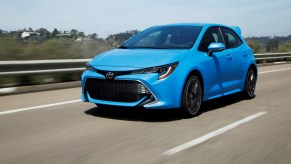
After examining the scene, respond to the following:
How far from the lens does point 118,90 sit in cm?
631

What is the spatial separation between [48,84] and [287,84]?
6.60m

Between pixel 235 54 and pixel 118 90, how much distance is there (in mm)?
3055

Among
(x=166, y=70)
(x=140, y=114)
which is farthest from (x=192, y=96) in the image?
(x=140, y=114)

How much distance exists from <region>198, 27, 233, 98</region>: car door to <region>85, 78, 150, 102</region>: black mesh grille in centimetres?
149

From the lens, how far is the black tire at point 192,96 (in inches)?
262

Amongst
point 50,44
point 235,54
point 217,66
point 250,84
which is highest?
point 50,44

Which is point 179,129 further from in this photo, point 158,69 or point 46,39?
point 46,39

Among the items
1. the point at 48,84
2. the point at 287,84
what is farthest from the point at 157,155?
the point at 287,84

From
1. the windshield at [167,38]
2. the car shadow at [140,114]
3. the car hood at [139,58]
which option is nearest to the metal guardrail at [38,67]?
the car shadow at [140,114]

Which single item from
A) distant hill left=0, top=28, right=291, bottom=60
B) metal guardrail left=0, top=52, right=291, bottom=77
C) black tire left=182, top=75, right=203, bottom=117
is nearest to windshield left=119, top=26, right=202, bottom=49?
black tire left=182, top=75, right=203, bottom=117

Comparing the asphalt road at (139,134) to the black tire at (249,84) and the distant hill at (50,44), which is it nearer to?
the black tire at (249,84)

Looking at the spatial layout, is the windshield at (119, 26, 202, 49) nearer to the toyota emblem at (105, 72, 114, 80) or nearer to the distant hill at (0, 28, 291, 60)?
the toyota emblem at (105, 72, 114, 80)

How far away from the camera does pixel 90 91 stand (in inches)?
263

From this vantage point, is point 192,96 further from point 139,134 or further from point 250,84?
point 250,84
